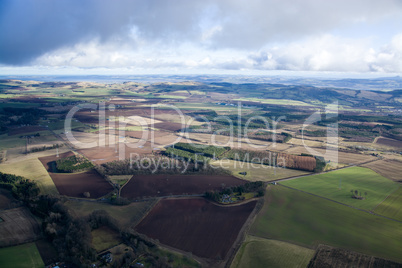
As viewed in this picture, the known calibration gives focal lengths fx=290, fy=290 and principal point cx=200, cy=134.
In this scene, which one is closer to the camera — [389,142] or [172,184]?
[172,184]

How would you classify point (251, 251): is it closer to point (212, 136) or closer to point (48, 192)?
point (48, 192)

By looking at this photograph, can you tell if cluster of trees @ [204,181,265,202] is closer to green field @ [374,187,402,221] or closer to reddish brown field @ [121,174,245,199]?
reddish brown field @ [121,174,245,199]

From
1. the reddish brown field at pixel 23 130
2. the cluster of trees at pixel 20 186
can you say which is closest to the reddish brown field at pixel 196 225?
the cluster of trees at pixel 20 186

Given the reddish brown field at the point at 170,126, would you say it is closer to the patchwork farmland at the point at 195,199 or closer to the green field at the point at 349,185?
the patchwork farmland at the point at 195,199

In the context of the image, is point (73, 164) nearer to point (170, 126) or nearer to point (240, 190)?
point (240, 190)

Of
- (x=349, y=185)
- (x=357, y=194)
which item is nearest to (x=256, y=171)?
(x=349, y=185)

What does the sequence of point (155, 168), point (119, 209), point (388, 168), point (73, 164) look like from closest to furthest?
point (119, 209) → point (155, 168) → point (73, 164) → point (388, 168)
